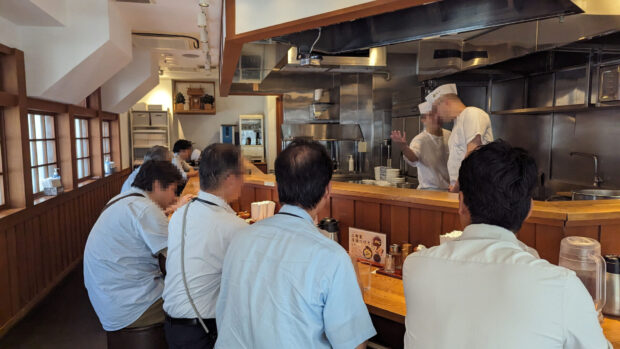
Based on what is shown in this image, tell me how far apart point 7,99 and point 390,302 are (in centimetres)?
362

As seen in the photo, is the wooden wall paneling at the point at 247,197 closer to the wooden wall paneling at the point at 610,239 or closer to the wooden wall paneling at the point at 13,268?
the wooden wall paneling at the point at 13,268

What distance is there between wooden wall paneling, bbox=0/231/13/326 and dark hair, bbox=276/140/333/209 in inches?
126

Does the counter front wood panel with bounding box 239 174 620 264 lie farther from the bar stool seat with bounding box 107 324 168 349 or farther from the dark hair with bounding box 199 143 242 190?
the bar stool seat with bounding box 107 324 168 349

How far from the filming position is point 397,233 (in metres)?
2.29

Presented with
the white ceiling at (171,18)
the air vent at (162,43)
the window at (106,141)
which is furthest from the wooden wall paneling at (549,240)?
the window at (106,141)

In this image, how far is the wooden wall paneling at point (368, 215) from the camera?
2377mm

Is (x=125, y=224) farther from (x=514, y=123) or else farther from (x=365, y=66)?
(x=514, y=123)

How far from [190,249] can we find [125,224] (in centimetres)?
78

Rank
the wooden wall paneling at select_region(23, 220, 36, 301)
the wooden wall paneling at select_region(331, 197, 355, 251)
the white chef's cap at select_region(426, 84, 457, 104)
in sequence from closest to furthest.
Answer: the wooden wall paneling at select_region(331, 197, 355, 251)
the white chef's cap at select_region(426, 84, 457, 104)
the wooden wall paneling at select_region(23, 220, 36, 301)

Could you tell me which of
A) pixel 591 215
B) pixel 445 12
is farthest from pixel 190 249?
pixel 445 12

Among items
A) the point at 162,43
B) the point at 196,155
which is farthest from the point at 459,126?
the point at 196,155

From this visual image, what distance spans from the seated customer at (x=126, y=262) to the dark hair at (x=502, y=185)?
6.06 feet

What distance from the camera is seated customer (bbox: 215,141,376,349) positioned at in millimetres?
1163

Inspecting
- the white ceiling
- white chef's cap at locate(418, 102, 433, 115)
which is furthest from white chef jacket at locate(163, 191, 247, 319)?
the white ceiling
